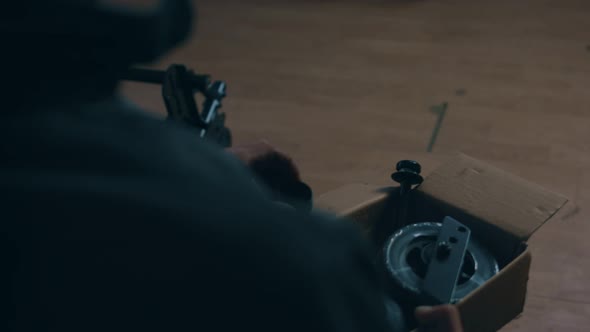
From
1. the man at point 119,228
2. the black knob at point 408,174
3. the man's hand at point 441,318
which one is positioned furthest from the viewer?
the black knob at point 408,174

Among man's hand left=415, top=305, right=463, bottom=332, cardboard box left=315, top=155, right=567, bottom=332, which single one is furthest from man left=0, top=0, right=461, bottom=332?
cardboard box left=315, top=155, right=567, bottom=332

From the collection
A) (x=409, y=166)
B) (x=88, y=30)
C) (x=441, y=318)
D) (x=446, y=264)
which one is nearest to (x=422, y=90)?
(x=409, y=166)

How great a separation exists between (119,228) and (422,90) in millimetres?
1973

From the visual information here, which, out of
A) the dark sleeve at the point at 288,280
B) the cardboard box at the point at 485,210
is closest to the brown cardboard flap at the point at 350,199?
the cardboard box at the point at 485,210

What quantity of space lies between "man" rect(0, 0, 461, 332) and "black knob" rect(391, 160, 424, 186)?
90 cm

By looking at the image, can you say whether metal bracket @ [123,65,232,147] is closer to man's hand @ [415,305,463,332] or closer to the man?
man's hand @ [415,305,463,332]

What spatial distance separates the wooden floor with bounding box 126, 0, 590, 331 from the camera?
1.86m

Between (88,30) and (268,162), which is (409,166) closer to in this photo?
(268,162)

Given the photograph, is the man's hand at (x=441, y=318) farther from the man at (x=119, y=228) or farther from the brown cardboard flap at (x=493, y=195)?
the man at (x=119, y=228)

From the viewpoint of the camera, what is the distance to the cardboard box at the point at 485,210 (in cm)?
127

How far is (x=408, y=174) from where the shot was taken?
1.38m

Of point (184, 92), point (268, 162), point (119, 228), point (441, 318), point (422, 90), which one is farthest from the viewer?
point (422, 90)

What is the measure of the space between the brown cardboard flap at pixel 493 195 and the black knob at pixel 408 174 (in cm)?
2

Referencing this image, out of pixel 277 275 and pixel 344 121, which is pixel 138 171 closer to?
pixel 277 275
